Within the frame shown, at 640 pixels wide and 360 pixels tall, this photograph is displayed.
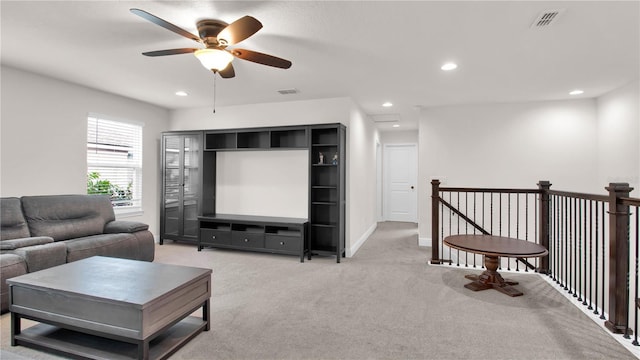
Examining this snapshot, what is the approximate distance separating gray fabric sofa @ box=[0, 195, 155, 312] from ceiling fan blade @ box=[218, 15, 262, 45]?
263cm

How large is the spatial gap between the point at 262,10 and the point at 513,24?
1.95m

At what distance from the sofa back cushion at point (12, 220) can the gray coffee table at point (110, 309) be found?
1.33 metres

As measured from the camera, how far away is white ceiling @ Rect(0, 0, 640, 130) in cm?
237

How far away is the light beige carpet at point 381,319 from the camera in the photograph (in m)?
2.20

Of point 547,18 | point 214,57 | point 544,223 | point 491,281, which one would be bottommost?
point 491,281

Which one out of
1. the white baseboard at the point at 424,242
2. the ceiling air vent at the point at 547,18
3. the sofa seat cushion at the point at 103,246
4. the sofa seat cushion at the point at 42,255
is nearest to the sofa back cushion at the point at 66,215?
the sofa seat cushion at the point at 103,246

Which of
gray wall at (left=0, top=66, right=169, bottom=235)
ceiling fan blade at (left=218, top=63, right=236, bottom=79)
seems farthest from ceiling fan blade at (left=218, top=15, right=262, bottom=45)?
gray wall at (left=0, top=66, right=169, bottom=235)

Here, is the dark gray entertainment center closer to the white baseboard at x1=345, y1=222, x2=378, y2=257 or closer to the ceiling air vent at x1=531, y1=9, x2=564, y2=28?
the white baseboard at x1=345, y1=222, x2=378, y2=257

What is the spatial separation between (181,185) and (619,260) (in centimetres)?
546

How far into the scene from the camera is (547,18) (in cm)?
243

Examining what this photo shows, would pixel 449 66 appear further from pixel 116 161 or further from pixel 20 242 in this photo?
pixel 116 161

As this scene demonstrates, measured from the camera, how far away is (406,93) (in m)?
4.67

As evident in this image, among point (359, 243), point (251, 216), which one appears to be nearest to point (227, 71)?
point (251, 216)

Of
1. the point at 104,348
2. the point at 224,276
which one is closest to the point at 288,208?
the point at 224,276
